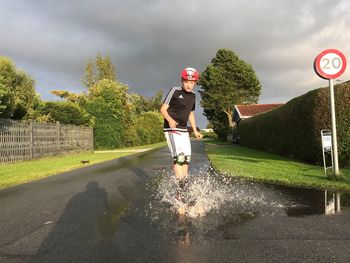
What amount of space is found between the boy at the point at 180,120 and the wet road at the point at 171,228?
692 millimetres

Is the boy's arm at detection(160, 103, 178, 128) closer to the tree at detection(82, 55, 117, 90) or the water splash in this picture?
the water splash

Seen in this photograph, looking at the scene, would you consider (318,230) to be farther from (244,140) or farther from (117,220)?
(244,140)

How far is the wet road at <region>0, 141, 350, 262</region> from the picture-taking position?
369cm

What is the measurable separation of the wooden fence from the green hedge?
41.7ft

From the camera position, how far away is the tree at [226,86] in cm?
6556

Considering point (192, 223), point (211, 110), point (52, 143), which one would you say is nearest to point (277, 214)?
point (192, 223)

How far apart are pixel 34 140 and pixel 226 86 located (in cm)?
4868

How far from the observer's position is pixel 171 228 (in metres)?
4.66

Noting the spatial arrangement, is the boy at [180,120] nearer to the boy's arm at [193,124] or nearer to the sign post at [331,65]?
the boy's arm at [193,124]

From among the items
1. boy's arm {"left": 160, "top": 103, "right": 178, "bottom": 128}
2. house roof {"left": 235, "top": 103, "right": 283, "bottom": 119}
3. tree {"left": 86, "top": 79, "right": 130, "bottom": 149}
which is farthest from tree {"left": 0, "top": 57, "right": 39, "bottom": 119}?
boy's arm {"left": 160, "top": 103, "right": 178, "bottom": 128}

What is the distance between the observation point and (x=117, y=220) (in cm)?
528

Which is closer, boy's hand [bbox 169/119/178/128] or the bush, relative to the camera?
boy's hand [bbox 169/119/178/128]

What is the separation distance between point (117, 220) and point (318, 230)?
2.62 metres

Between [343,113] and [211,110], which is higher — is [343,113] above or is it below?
below
